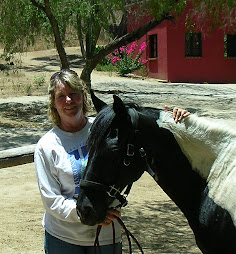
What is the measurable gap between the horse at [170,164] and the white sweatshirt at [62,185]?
0.21 metres

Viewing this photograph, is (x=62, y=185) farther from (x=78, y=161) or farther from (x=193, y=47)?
(x=193, y=47)

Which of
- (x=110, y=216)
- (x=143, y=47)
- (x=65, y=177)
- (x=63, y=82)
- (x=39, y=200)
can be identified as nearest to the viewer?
(x=110, y=216)

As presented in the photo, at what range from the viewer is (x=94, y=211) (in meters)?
2.25

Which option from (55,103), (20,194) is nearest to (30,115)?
(20,194)

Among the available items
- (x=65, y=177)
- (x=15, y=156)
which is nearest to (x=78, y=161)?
(x=65, y=177)

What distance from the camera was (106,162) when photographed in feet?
7.43

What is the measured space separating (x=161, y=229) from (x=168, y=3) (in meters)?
5.96

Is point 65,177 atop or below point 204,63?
A: atop

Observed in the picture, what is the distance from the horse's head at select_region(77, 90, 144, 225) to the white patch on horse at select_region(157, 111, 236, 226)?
23 cm

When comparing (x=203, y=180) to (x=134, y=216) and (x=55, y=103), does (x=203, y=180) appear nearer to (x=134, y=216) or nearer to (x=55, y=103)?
(x=55, y=103)

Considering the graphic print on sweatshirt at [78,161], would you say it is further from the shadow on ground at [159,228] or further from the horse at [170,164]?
Answer: the shadow on ground at [159,228]

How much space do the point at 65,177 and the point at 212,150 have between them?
782mm

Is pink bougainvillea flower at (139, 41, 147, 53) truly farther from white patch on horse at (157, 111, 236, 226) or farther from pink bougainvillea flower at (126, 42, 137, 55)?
white patch on horse at (157, 111, 236, 226)

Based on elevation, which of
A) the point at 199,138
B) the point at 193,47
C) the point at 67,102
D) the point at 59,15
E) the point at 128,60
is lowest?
the point at 128,60
